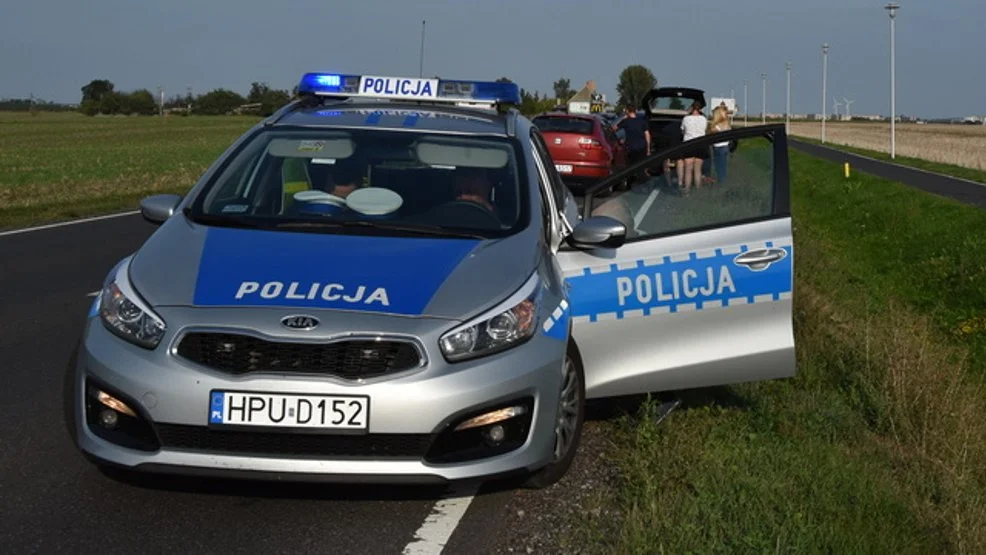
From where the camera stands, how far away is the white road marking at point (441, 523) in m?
4.68

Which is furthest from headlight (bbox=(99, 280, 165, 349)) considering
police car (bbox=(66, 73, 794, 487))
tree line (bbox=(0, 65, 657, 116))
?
tree line (bbox=(0, 65, 657, 116))

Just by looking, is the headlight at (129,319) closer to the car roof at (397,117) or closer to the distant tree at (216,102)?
the car roof at (397,117)

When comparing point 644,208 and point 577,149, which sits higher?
point 644,208

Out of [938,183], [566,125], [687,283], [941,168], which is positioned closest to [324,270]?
[687,283]

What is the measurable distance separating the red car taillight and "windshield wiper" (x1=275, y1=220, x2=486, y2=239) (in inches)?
814

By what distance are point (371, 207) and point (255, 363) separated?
153 cm

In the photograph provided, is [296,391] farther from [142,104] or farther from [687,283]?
[142,104]

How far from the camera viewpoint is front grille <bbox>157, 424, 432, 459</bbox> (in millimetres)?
4691

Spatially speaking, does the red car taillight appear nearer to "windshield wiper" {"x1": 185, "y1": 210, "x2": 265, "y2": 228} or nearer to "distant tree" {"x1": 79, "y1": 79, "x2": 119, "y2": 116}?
"windshield wiper" {"x1": 185, "y1": 210, "x2": 265, "y2": 228}

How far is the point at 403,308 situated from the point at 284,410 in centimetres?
59

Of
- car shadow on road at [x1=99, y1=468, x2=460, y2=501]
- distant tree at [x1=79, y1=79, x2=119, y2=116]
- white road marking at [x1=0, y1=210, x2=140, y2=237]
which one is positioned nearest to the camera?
car shadow on road at [x1=99, y1=468, x2=460, y2=501]

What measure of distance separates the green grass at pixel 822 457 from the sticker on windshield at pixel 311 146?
202cm

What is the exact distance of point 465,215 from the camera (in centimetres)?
605

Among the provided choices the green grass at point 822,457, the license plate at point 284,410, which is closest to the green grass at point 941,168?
the green grass at point 822,457
